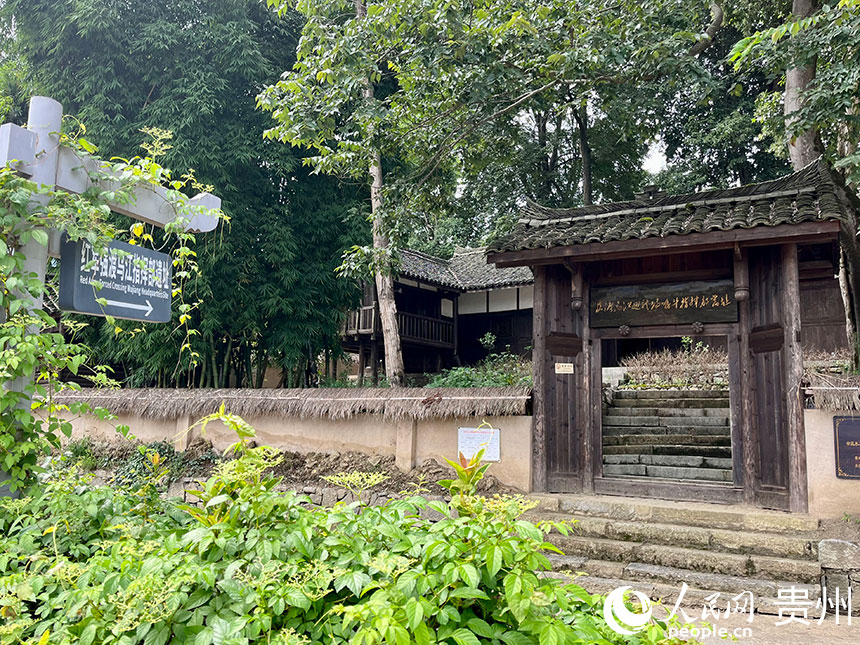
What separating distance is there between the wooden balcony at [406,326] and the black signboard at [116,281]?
12385 mm

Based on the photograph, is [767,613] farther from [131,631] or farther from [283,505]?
[131,631]

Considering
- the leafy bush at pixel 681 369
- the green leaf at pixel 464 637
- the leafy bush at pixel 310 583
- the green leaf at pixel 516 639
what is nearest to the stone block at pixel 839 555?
the leafy bush at pixel 310 583

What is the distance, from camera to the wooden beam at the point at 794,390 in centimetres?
621

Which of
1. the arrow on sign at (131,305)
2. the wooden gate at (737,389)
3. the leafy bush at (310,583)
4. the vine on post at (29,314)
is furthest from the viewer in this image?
the wooden gate at (737,389)

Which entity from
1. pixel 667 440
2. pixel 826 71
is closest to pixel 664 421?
pixel 667 440

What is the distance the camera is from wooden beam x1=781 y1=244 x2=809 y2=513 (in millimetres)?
6215

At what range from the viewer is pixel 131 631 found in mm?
1953

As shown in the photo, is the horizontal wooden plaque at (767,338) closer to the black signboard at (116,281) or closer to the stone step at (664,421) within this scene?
the stone step at (664,421)

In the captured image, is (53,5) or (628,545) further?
(53,5)

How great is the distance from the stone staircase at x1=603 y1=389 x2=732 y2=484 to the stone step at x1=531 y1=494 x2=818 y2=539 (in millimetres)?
874

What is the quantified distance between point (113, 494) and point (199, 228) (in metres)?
1.88

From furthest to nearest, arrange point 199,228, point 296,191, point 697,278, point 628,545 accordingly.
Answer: point 296,191, point 697,278, point 628,545, point 199,228

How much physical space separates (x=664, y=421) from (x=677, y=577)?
511 cm

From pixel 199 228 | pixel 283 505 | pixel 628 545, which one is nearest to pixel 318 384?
pixel 628 545
